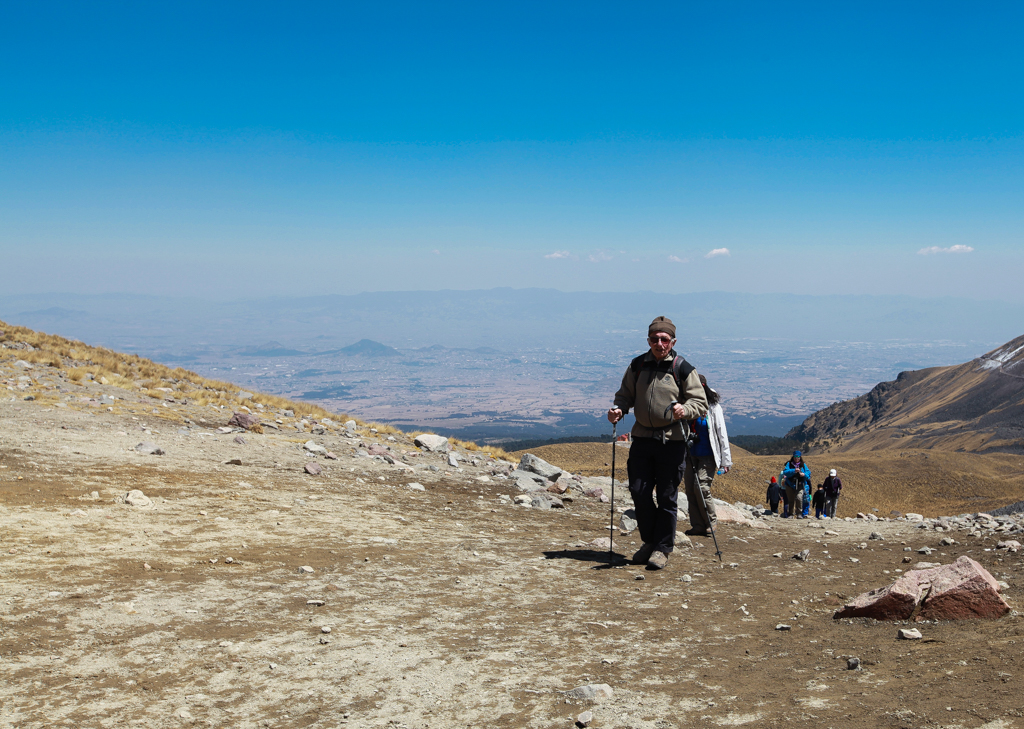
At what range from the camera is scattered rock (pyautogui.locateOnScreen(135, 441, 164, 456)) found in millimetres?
11086

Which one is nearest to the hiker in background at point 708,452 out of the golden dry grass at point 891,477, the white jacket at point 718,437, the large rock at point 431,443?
the white jacket at point 718,437

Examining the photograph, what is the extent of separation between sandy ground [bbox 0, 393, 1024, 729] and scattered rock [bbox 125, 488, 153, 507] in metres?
0.17

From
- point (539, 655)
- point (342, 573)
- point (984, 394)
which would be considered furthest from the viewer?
point (984, 394)

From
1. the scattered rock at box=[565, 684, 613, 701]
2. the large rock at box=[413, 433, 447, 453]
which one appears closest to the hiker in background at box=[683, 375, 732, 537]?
the scattered rock at box=[565, 684, 613, 701]

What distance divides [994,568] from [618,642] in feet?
16.8

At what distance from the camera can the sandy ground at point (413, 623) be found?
12.2ft

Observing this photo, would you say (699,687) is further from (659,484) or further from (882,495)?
(882,495)

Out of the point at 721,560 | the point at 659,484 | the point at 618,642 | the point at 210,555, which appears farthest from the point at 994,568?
the point at 210,555

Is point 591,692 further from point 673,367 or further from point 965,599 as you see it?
point 673,367

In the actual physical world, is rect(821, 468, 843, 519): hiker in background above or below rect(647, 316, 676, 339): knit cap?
below

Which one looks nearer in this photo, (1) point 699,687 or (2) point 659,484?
(1) point 699,687

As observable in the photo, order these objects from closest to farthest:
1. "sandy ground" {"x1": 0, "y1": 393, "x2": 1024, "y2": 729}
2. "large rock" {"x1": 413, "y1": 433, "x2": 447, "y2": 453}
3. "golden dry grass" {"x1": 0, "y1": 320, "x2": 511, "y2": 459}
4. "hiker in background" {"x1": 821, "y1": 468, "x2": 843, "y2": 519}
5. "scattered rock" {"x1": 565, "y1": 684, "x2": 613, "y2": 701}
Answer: "sandy ground" {"x1": 0, "y1": 393, "x2": 1024, "y2": 729}
"scattered rock" {"x1": 565, "y1": 684, "x2": 613, "y2": 701}
"large rock" {"x1": 413, "y1": 433, "x2": 447, "y2": 453}
"golden dry grass" {"x1": 0, "y1": 320, "x2": 511, "y2": 459}
"hiker in background" {"x1": 821, "y1": 468, "x2": 843, "y2": 519}

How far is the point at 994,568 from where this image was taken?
7.21 m

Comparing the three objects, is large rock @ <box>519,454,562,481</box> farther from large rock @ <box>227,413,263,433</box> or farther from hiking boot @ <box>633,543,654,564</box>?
hiking boot @ <box>633,543,654,564</box>
